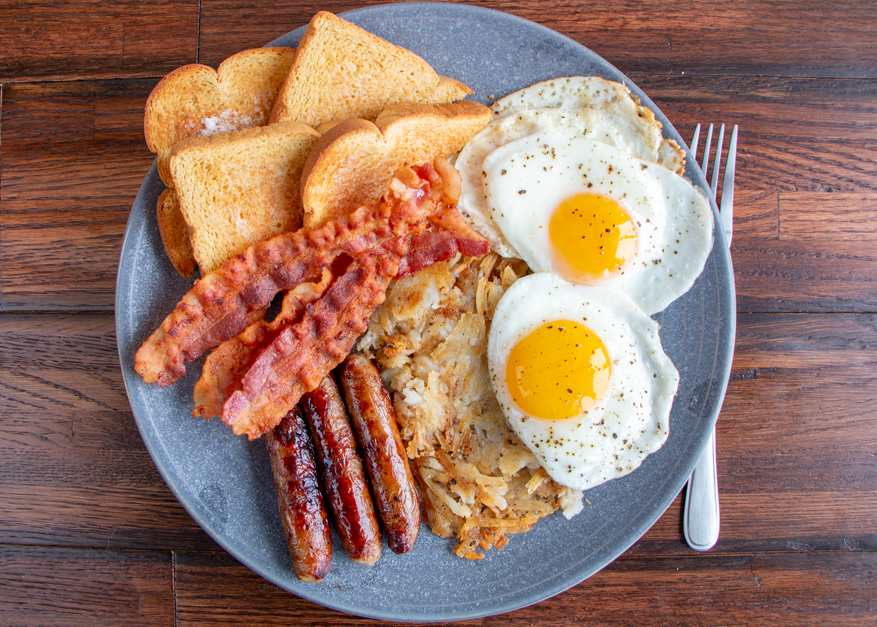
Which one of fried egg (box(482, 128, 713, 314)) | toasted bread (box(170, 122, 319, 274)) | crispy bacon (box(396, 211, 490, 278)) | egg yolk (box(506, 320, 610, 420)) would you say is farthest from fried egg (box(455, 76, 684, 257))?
toasted bread (box(170, 122, 319, 274))

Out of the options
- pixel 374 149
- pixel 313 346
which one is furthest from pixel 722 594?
pixel 374 149

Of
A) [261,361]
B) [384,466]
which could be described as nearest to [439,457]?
[384,466]

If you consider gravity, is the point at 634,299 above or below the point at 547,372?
above

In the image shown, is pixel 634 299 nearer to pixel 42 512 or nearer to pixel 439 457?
pixel 439 457

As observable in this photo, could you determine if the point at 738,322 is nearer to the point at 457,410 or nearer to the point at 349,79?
the point at 457,410

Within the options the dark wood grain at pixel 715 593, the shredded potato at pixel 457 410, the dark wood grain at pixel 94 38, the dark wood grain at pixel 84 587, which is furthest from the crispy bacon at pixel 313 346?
the dark wood grain at pixel 94 38

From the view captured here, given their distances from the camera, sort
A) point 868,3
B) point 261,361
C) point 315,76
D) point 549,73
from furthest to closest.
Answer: point 868,3 → point 549,73 → point 315,76 → point 261,361

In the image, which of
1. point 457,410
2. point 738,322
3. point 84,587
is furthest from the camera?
point 738,322

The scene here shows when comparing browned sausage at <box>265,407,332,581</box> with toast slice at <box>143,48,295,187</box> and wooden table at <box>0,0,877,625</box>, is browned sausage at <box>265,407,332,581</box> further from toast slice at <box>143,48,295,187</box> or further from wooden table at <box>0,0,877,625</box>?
toast slice at <box>143,48,295,187</box>
